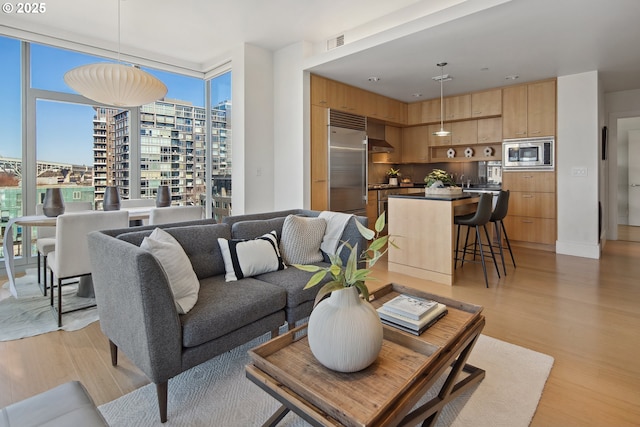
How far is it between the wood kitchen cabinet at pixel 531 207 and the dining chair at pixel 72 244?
5507mm

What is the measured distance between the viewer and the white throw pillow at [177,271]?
71.3 inches

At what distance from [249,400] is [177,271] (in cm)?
76

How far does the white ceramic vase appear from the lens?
3.95 ft

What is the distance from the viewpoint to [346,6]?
Result: 361 centimetres

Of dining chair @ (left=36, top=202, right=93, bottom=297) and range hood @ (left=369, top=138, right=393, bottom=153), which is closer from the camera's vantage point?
dining chair @ (left=36, top=202, right=93, bottom=297)

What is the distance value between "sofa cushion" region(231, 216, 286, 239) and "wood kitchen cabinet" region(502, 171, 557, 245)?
4.31 metres

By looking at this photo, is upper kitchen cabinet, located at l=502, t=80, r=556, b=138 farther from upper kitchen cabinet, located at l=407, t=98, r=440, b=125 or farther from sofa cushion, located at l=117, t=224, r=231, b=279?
sofa cushion, located at l=117, t=224, r=231, b=279

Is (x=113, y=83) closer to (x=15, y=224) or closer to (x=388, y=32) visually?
(x=15, y=224)

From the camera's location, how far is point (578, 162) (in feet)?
16.1

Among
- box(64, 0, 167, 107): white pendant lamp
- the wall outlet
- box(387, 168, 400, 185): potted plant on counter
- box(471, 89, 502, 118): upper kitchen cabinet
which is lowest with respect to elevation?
the wall outlet

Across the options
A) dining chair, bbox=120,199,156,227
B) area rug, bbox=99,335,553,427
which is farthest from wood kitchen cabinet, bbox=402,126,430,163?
area rug, bbox=99,335,553,427

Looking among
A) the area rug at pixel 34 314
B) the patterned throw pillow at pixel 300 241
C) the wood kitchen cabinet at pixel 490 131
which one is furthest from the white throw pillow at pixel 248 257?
the wood kitchen cabinet at pixel 490 131

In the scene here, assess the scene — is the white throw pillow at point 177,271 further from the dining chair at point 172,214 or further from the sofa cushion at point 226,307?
the dining chair at point 172,214

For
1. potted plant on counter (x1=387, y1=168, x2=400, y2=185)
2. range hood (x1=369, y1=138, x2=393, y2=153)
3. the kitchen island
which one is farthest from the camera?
potted plant on counter (x1=387, y1=168, x2=400, y2=185)
